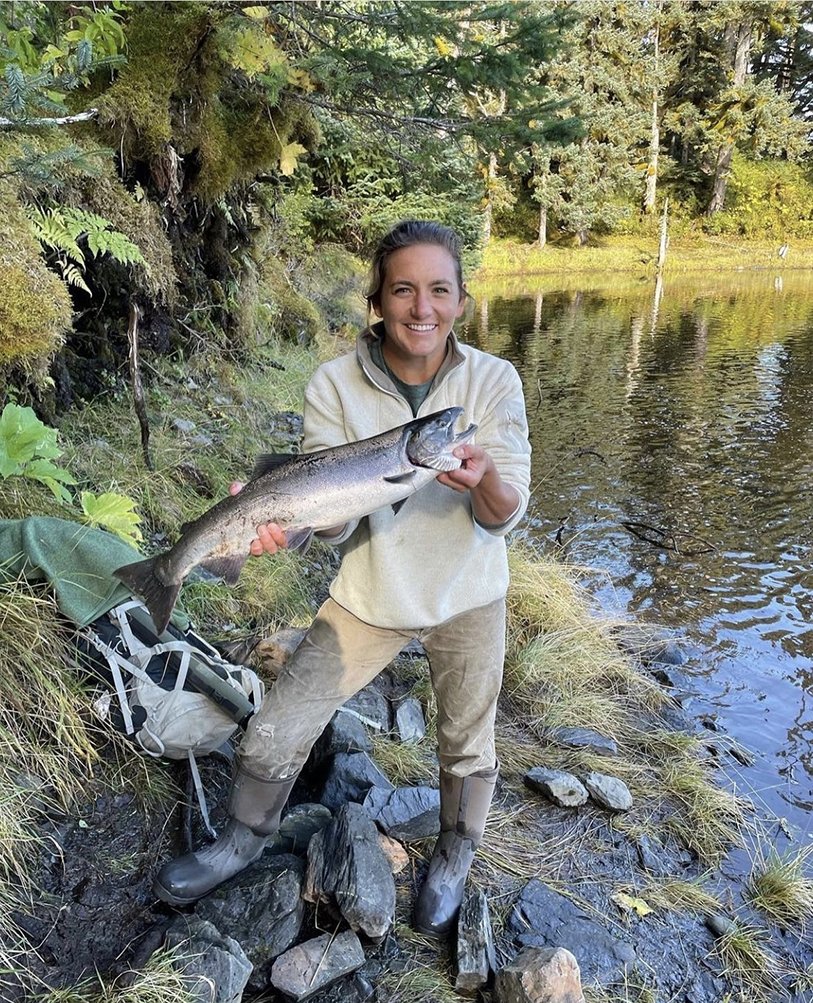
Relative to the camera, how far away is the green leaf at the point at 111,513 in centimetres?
391

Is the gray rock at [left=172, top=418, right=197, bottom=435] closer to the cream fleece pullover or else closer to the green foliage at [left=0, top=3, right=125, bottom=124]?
the green foliage at [left=0, top=3, right=125, bottom=124]

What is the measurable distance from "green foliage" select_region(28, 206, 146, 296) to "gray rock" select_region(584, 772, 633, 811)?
4.41m

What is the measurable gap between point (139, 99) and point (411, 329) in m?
4.09

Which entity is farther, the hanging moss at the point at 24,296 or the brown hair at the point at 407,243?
the hanging moss at the point at 24,296

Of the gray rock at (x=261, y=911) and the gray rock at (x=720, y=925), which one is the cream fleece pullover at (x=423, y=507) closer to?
the gray rock at (x=261, y=911)

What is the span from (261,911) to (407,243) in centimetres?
275

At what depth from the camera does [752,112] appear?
4050 centimetres

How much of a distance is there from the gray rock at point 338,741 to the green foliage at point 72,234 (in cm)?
309

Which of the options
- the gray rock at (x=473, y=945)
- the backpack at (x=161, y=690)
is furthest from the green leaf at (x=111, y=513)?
the gray rock at (x=473, y=945)

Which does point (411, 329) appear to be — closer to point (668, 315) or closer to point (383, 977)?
point (383, 977)

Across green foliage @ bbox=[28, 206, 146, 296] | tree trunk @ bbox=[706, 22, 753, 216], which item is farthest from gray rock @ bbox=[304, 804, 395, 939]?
tree trunk @ bbox=[706, 22, 753, 216]

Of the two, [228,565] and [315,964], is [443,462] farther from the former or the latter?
[315,964]

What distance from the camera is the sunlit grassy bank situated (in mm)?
40875

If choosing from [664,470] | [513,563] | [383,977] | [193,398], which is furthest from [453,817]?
[664,470]
